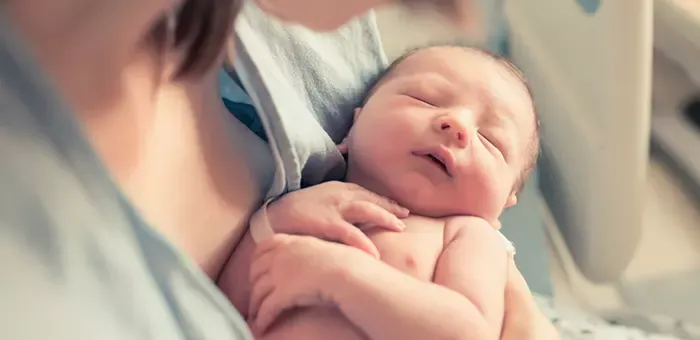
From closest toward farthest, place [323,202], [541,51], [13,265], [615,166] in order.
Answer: [13,265], [323,202], [615,166], [541,51]

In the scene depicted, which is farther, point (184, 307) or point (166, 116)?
point (166, 116)

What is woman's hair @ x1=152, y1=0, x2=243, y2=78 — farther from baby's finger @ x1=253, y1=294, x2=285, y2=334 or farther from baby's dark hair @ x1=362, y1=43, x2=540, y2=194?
baby's dark hair @ x1=362, y1=43, x2=540, y2=194

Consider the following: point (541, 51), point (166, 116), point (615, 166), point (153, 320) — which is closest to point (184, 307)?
point (153, 320)

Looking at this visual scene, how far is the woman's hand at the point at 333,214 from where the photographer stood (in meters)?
0.62

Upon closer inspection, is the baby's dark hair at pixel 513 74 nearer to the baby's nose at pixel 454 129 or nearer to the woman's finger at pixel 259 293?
the baby's nose at pixel 454 129

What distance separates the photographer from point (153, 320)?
1.43 ft

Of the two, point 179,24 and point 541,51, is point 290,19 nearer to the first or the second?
point 179,24

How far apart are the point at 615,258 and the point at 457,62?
39cm

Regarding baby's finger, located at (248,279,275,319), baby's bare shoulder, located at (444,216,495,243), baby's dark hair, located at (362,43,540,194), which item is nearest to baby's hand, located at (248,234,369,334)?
baby's finger, located at (248,279,275,319)

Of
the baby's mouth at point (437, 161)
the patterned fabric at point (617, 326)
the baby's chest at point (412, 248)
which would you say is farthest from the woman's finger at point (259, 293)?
the patterned fabric at point (617, 326)

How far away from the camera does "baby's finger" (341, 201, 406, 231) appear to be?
645 millimetres

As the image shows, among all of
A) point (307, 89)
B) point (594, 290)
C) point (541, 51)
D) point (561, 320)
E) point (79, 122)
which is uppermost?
point (79, 122)

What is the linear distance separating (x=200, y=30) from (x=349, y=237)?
0.21 m

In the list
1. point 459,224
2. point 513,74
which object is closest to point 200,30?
point 459,224
